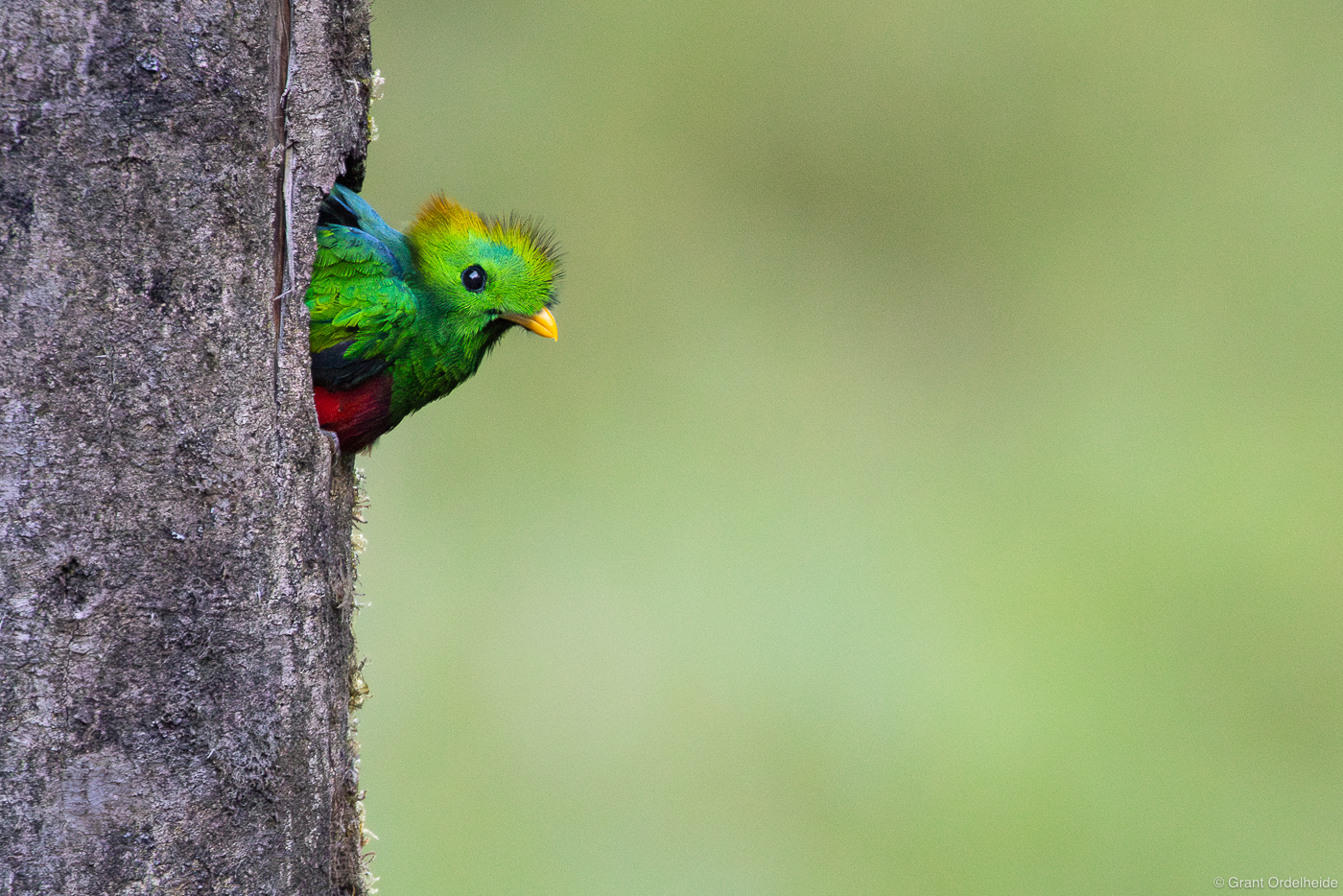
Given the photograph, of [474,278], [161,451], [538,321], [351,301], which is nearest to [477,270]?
[474,278]

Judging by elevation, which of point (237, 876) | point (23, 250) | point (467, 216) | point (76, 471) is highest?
point (467, 216)

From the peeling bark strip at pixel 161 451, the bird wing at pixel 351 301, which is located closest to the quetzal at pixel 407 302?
the bird wing at pixel 351 301

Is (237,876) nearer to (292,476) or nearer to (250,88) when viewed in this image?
(292,476)

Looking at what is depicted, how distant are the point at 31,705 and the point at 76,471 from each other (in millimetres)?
285

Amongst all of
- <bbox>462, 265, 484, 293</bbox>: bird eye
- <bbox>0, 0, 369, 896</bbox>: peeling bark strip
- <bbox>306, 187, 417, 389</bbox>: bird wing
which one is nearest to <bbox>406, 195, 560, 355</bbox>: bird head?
<bbox>462, 265, 484, 293</bbox>: bird eye

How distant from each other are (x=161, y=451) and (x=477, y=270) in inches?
37.3

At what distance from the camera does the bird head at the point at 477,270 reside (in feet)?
6.89

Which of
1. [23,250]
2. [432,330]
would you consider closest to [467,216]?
[432,330]

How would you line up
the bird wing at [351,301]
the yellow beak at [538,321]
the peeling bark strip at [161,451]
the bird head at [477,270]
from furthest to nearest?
the yellow beak at [538,321] → the bird head at [477,270] → the bird wing at [351,301] → the peeling bark strip at [161,451]

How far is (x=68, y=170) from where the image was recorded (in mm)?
1214

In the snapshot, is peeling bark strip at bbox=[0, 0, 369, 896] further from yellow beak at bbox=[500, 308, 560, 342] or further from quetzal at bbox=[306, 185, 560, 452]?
yellow beak at bbox=[500, 308, 560, 342]

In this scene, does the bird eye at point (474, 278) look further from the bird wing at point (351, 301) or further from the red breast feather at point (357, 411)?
the red breast feather at point (357, 411)

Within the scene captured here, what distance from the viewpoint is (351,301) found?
1.85 meters

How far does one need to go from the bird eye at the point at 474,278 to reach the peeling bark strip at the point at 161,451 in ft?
2.06
